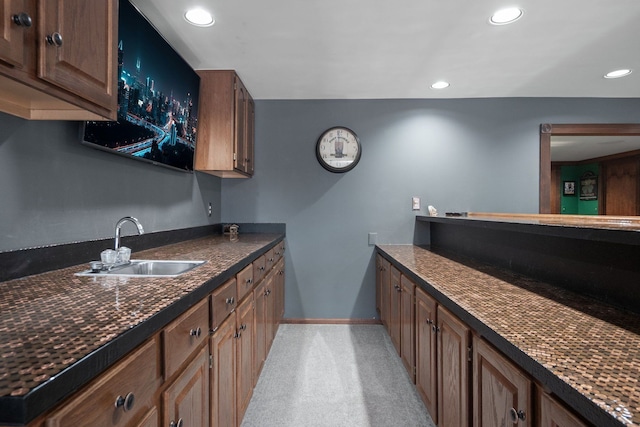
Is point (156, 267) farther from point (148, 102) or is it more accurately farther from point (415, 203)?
point (415, 203)

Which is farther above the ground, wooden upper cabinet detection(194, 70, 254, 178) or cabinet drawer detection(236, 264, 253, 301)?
wooden upper cabinet detection(194, 70, 254, 178)

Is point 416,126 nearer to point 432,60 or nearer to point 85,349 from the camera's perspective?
point 432,60

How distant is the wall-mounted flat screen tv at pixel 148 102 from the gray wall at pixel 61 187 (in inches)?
4.5

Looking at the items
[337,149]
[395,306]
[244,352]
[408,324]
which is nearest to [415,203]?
[337,149]

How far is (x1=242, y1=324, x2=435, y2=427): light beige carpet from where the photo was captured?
1820 millimetres

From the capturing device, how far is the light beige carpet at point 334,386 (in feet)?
5.97

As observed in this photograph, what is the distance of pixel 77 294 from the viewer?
989 mm

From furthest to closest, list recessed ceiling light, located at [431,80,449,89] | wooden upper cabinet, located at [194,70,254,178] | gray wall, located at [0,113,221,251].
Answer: recessed ceiling light, located at [431,80,449,89] < wooden upper cabinet, located at [194,70,254,178] < gray wall, located at [0,113,221,251]

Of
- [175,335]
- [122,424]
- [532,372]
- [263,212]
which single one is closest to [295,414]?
[175,335]

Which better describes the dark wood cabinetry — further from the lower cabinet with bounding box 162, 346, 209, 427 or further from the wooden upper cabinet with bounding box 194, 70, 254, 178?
the wooden upper cabinet with bounding box 194, 70, 254, 178

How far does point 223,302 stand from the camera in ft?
4.55

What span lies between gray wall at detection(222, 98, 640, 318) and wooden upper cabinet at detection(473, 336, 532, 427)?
221cm

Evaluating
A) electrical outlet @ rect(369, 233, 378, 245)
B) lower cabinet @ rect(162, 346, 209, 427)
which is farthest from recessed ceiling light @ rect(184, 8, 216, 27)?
electrical outlet @ rect(369, 233, 378, 245)

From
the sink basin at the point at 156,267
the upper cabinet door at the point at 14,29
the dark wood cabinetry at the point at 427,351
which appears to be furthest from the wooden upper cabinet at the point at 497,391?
the upper cabinet door at the point at 14,29
